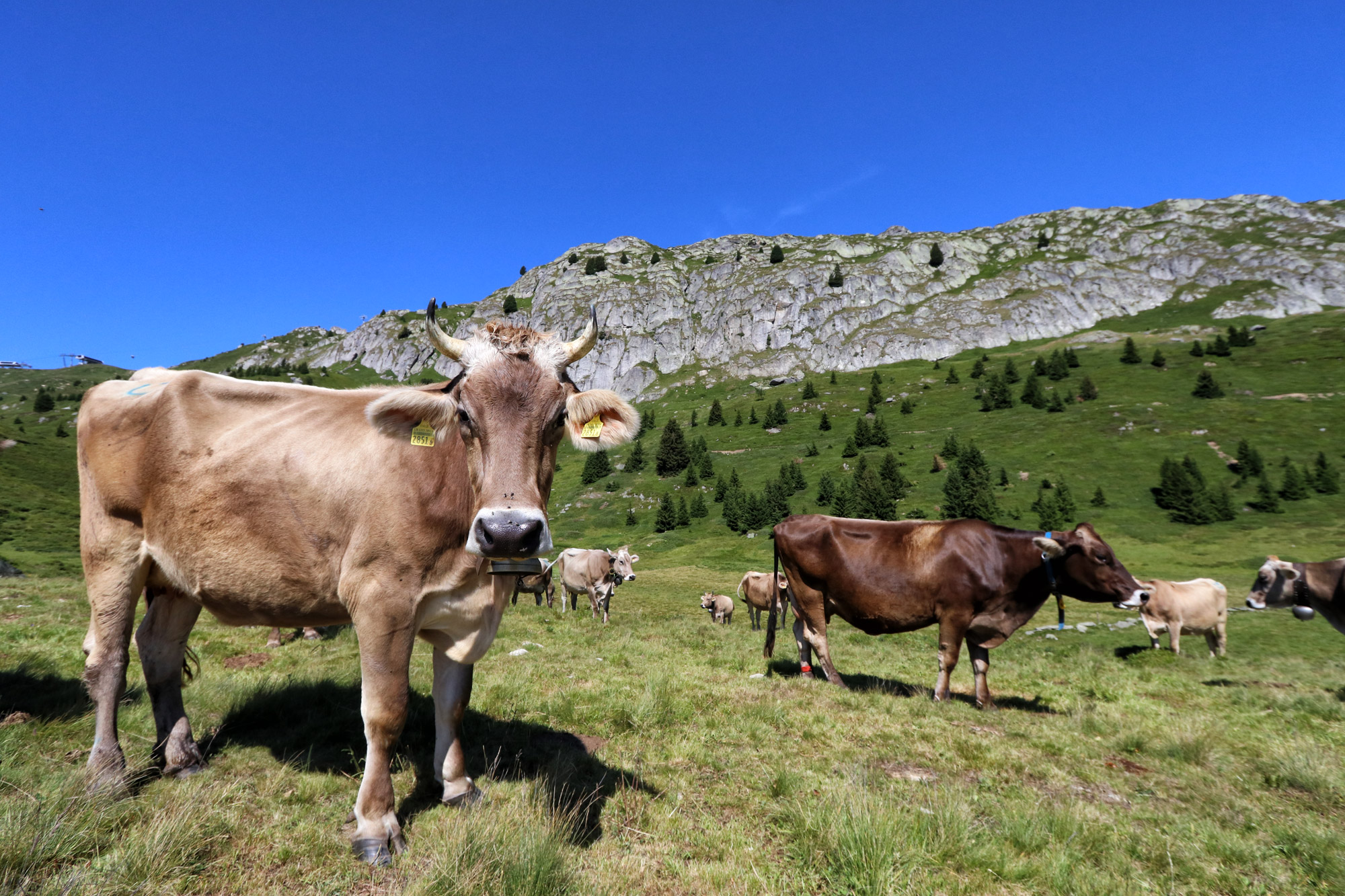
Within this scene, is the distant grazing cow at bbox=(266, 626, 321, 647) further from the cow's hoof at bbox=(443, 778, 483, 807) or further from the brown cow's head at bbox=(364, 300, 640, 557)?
the brown cow's head at bbox=(364, 300, 640, 557)

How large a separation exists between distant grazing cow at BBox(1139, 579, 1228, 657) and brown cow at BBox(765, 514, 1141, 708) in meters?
10.3

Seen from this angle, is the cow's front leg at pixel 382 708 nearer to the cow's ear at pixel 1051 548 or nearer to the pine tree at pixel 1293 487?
the cow's ear at pixel 1051 548

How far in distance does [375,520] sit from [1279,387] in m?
121

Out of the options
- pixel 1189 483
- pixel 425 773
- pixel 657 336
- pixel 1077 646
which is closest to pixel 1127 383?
pixel 1189 483

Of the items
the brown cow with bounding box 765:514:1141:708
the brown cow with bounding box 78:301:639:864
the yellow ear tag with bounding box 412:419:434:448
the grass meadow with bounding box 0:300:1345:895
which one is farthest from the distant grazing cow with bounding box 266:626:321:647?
the brown cow with bounding box 765:514:1141:708

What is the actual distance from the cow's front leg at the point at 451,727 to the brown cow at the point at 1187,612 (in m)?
20.5

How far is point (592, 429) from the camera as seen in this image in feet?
14.6

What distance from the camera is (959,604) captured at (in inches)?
394

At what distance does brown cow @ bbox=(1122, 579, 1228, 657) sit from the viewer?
17.8 m

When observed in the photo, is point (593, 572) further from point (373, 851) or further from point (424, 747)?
point (373, 851)

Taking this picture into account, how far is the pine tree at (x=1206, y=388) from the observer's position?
8438 cm

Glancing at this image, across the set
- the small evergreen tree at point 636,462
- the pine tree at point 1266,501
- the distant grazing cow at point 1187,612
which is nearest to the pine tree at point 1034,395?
the pine tree at point 1266,501

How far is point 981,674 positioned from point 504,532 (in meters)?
9.30

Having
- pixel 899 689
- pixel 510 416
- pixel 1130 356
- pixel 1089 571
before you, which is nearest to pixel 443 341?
pixel 510 416
